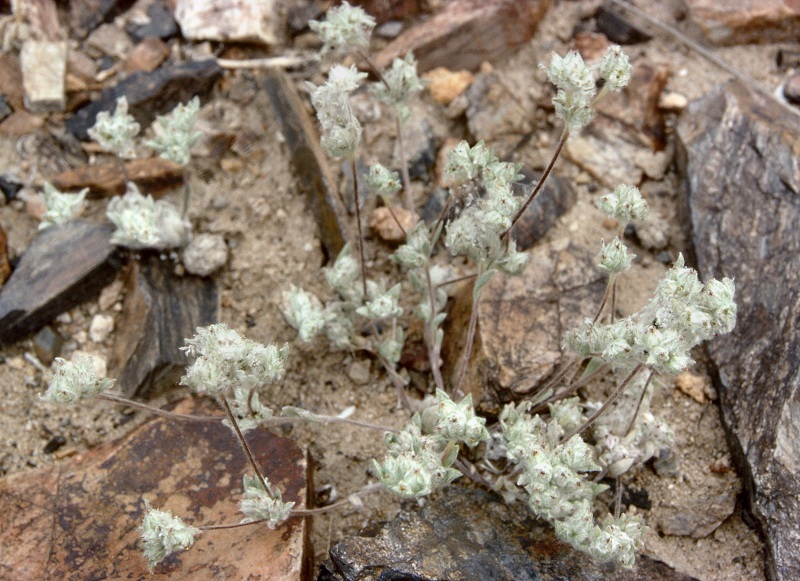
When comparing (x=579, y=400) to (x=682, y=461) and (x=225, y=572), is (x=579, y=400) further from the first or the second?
(x=225, y=572)

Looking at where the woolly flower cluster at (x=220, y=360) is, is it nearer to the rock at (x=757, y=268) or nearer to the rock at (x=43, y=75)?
the rock at (x=757, y=268)

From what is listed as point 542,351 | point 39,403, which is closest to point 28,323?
point 39,403

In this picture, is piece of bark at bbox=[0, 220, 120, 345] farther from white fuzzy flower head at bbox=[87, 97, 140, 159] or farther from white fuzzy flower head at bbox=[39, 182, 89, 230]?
white fuzzy flower head at bbox=[87, 97, 140, 159]

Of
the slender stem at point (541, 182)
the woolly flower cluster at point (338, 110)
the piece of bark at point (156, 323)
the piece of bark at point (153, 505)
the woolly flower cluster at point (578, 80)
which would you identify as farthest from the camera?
the piece of bark at point (156, 323)

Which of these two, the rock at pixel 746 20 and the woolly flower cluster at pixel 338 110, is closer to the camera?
the woolly flower cluster at pixel 338 110

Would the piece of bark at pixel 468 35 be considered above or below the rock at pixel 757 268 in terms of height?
above

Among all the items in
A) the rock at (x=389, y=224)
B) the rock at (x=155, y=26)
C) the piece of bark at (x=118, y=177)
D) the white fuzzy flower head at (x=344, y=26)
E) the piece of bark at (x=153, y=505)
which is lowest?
the piece of bark at (x=153, y=505)

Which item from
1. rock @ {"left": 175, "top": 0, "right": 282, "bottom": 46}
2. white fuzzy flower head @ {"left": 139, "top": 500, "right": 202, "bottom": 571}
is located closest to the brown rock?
rock @ {"left": 175, "top": 0, "right": 282, "bottom": 46}

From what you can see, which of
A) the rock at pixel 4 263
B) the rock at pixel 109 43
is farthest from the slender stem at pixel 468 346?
the rock at pixel 109 43
